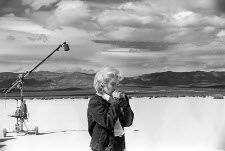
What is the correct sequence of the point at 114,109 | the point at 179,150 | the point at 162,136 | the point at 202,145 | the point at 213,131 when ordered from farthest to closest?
the point at 213,131 → the point at 162,136 → the point at 202,145 → the point at 179,150 → the point at 114,109

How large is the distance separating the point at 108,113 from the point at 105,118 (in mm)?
58

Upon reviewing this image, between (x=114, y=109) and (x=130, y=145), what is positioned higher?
(x=114, y=109)

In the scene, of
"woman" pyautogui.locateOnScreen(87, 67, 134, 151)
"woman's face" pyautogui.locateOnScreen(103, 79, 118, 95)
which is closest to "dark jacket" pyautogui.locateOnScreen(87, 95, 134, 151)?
"woman" pyautogui.locateOnScreen(87, 67, 134, 151)

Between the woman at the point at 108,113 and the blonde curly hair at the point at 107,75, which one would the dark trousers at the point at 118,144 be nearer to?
the woman at the point at 108,113

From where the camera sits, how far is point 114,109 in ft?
16.0

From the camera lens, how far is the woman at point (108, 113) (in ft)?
16.0

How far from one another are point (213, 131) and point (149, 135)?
2.41 meters

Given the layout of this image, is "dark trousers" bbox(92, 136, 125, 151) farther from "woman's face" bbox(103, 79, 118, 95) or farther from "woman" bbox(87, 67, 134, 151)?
→ "woman's face" bbox(103, 79, 118, 95)

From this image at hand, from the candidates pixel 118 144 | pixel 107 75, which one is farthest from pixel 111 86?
pixel 118 144

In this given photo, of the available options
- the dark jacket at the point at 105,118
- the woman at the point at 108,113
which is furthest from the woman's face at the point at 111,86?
the dark jacket at the point at 105,118

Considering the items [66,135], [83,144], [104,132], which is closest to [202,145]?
[83,144]

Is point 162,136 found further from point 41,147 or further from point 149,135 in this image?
point 41,147

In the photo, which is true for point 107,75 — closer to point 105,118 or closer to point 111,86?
point 111,86

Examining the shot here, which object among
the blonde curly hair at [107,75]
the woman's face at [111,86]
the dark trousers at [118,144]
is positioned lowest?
the dark trousers at [118,144]
